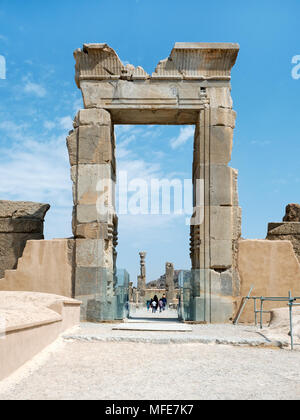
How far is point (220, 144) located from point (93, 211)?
10.4ft

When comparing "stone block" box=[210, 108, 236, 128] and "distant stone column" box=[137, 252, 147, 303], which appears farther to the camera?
"distant stone column" box=[137, 252, 147, 303]

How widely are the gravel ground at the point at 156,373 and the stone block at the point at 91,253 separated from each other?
388 cm

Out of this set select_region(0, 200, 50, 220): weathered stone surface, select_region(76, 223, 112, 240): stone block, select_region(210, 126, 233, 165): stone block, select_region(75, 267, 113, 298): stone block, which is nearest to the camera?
select_region(75, 267, 113, 298): stone block

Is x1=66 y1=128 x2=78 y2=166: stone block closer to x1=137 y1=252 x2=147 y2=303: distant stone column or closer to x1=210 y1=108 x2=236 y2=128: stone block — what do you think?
x1=210 y1=108 x2=236 y2=128: stone block

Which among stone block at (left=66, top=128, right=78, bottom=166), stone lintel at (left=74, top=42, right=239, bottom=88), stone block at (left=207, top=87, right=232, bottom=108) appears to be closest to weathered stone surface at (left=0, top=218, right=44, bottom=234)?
stone block at (left=66, top=128, right=78, bottom=166)

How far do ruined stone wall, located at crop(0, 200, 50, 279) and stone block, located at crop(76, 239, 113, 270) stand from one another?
180 cm

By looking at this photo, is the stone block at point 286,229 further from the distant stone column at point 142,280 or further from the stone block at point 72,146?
the distant stone column at point 142,280

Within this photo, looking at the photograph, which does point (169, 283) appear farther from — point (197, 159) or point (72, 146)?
point (72, 146)

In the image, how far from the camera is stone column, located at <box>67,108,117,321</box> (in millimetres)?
9766

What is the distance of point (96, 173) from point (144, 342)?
187 inches

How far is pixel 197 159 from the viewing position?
10508 millimetres
